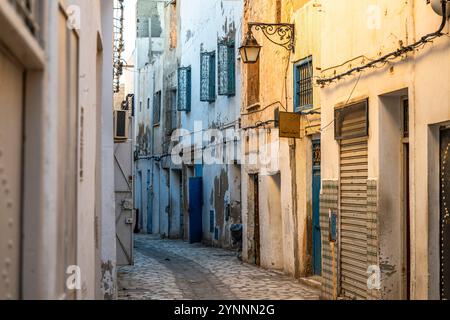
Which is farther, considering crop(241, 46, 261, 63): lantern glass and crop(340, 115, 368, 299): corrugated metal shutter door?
crop(241, 46, 261, 63): lantern glass

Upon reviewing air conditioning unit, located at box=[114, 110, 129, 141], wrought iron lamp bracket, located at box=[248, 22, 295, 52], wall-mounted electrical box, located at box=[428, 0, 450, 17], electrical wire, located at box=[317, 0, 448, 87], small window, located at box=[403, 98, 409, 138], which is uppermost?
wrought iron lamp bracket, located at box=[248, 22, 295, 52]

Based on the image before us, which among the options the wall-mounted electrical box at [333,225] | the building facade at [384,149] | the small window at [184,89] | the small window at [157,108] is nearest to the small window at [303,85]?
the building facade at [384,149]

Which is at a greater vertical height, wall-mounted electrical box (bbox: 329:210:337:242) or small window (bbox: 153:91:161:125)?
small window (bbox: 153:91:161:125)

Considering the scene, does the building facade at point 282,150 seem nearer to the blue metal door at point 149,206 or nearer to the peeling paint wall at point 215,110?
the peeling paint wall at point 215,110

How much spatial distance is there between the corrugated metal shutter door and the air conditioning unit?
4813 mm

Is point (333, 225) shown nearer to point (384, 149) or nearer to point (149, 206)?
point (384, 149)

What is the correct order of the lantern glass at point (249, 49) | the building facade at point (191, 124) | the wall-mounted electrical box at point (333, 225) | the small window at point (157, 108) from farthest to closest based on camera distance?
1. the small window at point (157, 108)
2. the building facade at point (191, 124)
3. the lantern glass at point (249, 49)
4. the wall-mounted electrical box at point (333, 225)

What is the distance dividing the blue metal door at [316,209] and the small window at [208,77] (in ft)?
29.7

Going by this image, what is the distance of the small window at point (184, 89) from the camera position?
2547 cm

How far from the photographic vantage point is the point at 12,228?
13.7 feet

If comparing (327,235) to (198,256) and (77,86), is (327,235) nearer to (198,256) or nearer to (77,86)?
(77,86)

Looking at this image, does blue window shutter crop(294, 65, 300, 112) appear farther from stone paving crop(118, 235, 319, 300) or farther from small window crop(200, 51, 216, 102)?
small window crop(200, 51, 216, 102)

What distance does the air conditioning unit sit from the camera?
46.6 feet

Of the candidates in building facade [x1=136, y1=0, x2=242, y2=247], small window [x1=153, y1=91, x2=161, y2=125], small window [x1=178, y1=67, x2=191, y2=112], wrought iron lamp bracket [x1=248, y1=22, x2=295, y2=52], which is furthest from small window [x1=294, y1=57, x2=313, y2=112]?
small window [x1=153, y1=91, x2=161, y2=125]
